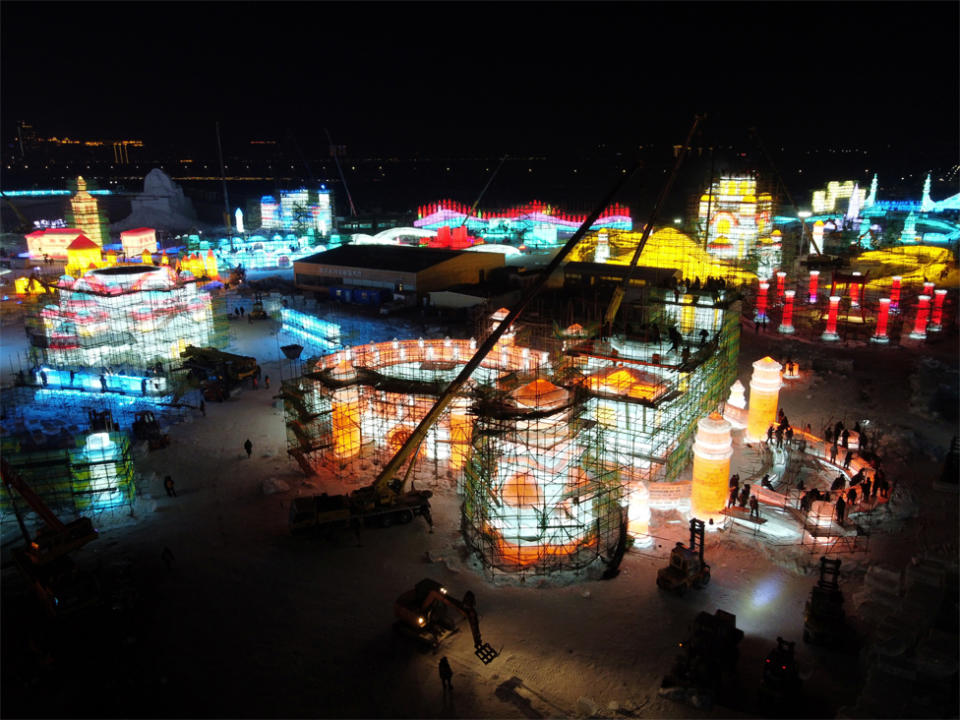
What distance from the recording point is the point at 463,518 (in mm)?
20312

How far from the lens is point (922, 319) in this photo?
1547 inches

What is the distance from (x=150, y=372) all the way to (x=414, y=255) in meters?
25.2

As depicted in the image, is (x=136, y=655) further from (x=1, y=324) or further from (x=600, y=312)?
(x=1, y=324)

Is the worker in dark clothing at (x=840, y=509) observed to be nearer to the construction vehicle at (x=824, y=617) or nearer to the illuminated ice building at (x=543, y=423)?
the illuminated ice building at (x=543, y=423)

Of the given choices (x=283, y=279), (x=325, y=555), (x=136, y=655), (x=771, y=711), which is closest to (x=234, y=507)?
(x=325, y=555)

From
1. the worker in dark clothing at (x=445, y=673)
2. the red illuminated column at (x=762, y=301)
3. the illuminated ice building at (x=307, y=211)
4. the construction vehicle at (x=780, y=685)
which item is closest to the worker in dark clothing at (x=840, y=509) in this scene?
the construction vehicle at (x=780, y=685)

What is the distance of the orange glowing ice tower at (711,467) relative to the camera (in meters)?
20.2

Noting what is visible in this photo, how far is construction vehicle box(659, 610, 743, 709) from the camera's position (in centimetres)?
1383

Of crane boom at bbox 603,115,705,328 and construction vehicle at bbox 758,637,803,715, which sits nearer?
construction vehicle at bbox 758,637,803,715

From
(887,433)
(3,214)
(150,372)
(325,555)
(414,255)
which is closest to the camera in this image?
(325,555)

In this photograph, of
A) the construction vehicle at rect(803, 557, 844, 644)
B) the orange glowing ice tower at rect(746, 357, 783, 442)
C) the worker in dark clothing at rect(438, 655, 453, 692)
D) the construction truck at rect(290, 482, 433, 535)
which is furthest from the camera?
the orange glowing ice tower at rect(746, 357, 783, 442)

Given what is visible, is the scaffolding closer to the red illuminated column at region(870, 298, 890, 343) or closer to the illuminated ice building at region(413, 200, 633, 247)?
the red illuminated column at region(870, 298, 890, 343)

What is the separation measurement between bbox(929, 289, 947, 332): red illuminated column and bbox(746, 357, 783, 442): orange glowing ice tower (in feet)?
67.4

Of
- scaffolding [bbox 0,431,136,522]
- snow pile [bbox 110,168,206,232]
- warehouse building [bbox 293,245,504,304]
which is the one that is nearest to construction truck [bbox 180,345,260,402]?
scaffolding [bbox 0,431,136,522]
